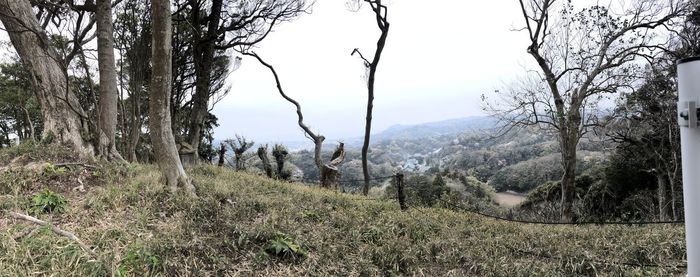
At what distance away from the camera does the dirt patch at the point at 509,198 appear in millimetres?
16875

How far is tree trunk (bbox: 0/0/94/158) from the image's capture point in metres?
4.75

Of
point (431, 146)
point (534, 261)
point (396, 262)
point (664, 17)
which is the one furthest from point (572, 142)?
point (431, 146)

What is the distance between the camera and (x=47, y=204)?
3.37 metres

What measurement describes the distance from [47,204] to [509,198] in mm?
17735

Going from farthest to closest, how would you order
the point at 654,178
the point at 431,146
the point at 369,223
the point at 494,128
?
the point at 431,146 < the point at 654,178 < the point at 494,128 < the point at 369,223

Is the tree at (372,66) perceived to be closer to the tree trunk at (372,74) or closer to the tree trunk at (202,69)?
the tree trunk at (372,74)

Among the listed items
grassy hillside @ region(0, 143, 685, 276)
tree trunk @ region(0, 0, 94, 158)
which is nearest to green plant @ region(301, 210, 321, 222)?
grassy hillside @ region(0, 143, 685, 276)

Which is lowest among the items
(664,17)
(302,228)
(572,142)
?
(302,228)

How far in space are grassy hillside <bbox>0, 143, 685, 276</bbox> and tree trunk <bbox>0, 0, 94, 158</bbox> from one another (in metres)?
0.45

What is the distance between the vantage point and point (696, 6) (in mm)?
9422

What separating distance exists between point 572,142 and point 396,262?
8.43 meters

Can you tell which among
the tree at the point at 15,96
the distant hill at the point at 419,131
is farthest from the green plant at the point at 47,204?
the distant hill at the point at 419,131

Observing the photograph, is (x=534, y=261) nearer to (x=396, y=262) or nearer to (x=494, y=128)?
(x=396, y=262)

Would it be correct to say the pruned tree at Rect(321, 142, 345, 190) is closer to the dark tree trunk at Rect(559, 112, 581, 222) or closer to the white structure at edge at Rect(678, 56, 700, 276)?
the dark tree trunk at Rect(559, 112, 581, 222)
